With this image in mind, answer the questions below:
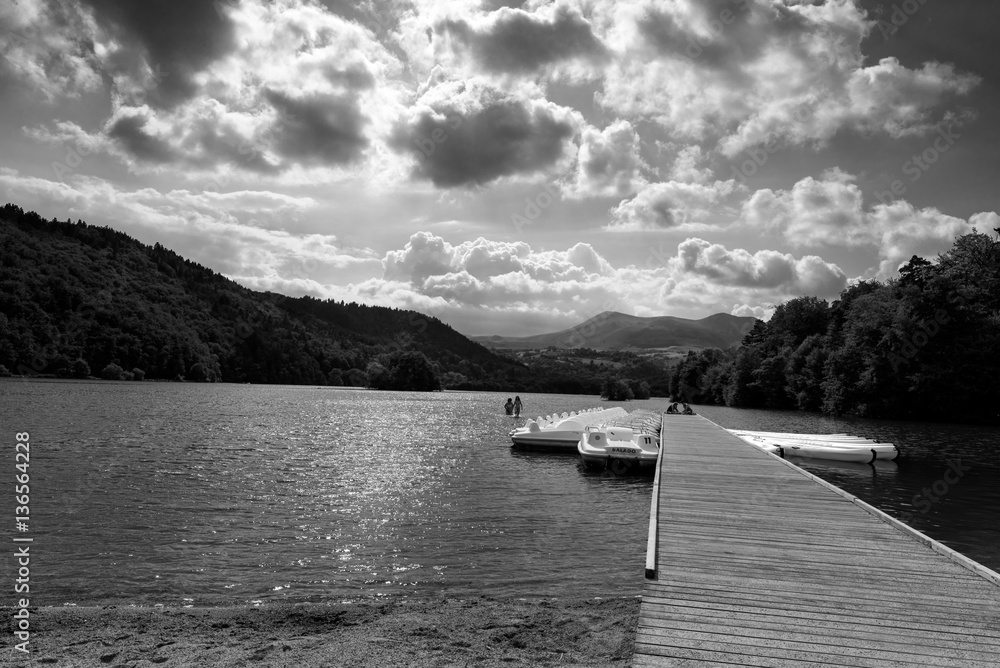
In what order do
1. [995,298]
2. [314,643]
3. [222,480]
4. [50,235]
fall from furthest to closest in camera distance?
1. [50,235]
2. [995,298]
3. [222,480]
4. [314,643]

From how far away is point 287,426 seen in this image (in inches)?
1799

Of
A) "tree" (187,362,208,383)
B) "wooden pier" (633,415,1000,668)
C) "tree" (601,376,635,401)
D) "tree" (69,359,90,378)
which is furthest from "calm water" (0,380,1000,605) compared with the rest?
"tree" (601,376,635,401)

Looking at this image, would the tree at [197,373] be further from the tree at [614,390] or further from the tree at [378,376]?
the tree at [614,390]

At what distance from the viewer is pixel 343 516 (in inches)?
672

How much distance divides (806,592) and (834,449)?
28.1 meters

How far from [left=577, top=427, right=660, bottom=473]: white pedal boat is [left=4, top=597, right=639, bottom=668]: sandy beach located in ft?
55.3

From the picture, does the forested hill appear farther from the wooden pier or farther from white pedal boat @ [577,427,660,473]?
the wooden pier

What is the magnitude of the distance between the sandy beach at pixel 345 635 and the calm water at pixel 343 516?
112 centimetres

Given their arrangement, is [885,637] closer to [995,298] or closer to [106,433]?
[106,433]

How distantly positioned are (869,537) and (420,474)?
1742cm

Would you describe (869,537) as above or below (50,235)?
below

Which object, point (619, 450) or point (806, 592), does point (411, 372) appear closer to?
point (619, 450)

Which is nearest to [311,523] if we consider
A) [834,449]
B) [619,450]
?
[619,450]

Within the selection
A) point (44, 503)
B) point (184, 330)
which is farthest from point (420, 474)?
point (184, 330)
